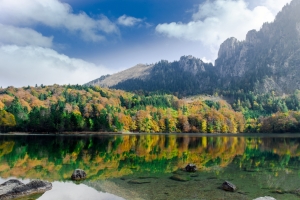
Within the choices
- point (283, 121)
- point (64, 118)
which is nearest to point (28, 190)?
point (64, 118)

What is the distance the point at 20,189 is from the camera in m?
22.1

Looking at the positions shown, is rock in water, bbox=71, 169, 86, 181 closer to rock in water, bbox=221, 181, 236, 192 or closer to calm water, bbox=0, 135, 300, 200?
calm water, bbox=0, 135, 300, 200

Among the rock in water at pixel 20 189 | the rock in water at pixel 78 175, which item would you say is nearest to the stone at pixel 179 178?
the rock in water at pixel 78 175

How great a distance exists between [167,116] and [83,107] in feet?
204

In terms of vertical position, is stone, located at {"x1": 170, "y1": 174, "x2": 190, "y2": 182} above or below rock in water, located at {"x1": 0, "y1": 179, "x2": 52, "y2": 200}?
below

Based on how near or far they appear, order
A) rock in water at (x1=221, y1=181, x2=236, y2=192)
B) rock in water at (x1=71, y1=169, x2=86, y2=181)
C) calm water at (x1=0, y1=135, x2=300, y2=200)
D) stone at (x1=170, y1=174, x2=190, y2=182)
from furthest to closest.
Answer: stone at (x1=170, y1=174, x2=190, y2=182) → rock in water at (x1=71, y1=169, x2=86, y2=181) → rock in water at (x1=221, y1=181, x2=236, y2=192) → calm water at (x1=0, y1=135, x2=300, y2=200)

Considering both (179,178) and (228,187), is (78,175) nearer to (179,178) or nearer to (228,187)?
(179,178)

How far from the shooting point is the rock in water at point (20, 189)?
21.5 metres

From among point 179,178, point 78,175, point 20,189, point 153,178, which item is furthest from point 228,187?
point 20,189

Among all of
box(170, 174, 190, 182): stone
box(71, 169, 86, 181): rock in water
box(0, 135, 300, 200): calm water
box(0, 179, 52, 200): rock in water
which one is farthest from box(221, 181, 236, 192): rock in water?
box(0, 179, 52, 200): rock in water

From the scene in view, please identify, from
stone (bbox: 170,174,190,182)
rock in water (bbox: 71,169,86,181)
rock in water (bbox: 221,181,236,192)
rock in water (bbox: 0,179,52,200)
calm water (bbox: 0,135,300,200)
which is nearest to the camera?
rock in water (bbox: 0,179,52,200)

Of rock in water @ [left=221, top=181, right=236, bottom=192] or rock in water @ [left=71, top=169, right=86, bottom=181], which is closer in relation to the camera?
rock in water @ [left=221, top=181, right=236, bottom=192]

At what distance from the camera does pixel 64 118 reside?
446 feet

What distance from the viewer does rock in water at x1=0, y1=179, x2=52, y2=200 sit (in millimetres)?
21453
